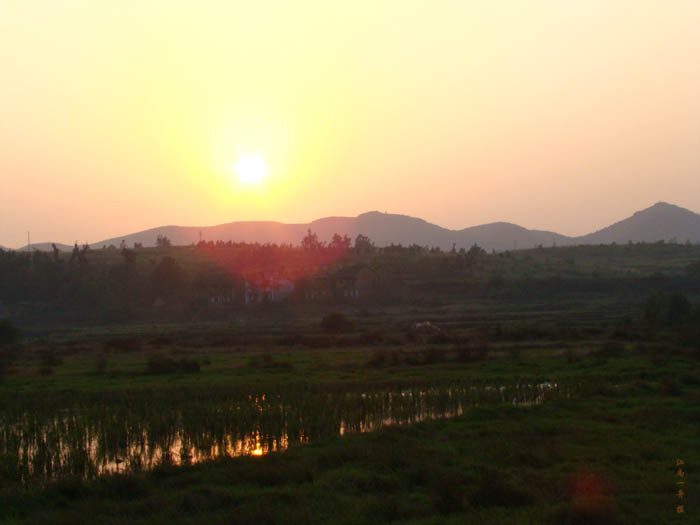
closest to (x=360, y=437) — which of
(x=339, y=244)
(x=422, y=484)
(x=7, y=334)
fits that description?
(x=422, y=484)

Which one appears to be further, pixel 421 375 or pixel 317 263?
pixel 317 263

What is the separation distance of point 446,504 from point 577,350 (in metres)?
29.9

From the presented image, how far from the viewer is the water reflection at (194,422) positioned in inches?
669

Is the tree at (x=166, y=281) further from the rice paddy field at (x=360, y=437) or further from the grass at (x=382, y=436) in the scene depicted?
the rice paddy field at (x=360, y=437)

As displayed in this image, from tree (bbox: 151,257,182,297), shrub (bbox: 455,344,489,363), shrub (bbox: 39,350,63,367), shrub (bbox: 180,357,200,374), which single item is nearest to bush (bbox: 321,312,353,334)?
shrub (bbox: 455,344,489,363)

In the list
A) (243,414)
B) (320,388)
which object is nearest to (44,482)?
(243,414)

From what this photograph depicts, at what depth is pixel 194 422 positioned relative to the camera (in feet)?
66.3

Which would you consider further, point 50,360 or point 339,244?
point 339,244

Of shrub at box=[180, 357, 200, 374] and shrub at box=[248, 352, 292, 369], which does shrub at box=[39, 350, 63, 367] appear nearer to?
shrub at box=[180, 357, 200, 374]

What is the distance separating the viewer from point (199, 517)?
39.2 feet

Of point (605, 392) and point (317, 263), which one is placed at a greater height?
point (317, 263)

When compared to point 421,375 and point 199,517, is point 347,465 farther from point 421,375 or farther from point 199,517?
point 421,375

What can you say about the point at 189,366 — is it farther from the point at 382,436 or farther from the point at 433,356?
the point at 382,436

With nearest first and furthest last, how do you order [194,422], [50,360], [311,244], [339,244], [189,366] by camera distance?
[194,422] → [189,366] → [50,360] → [339,244] → [311,244]
